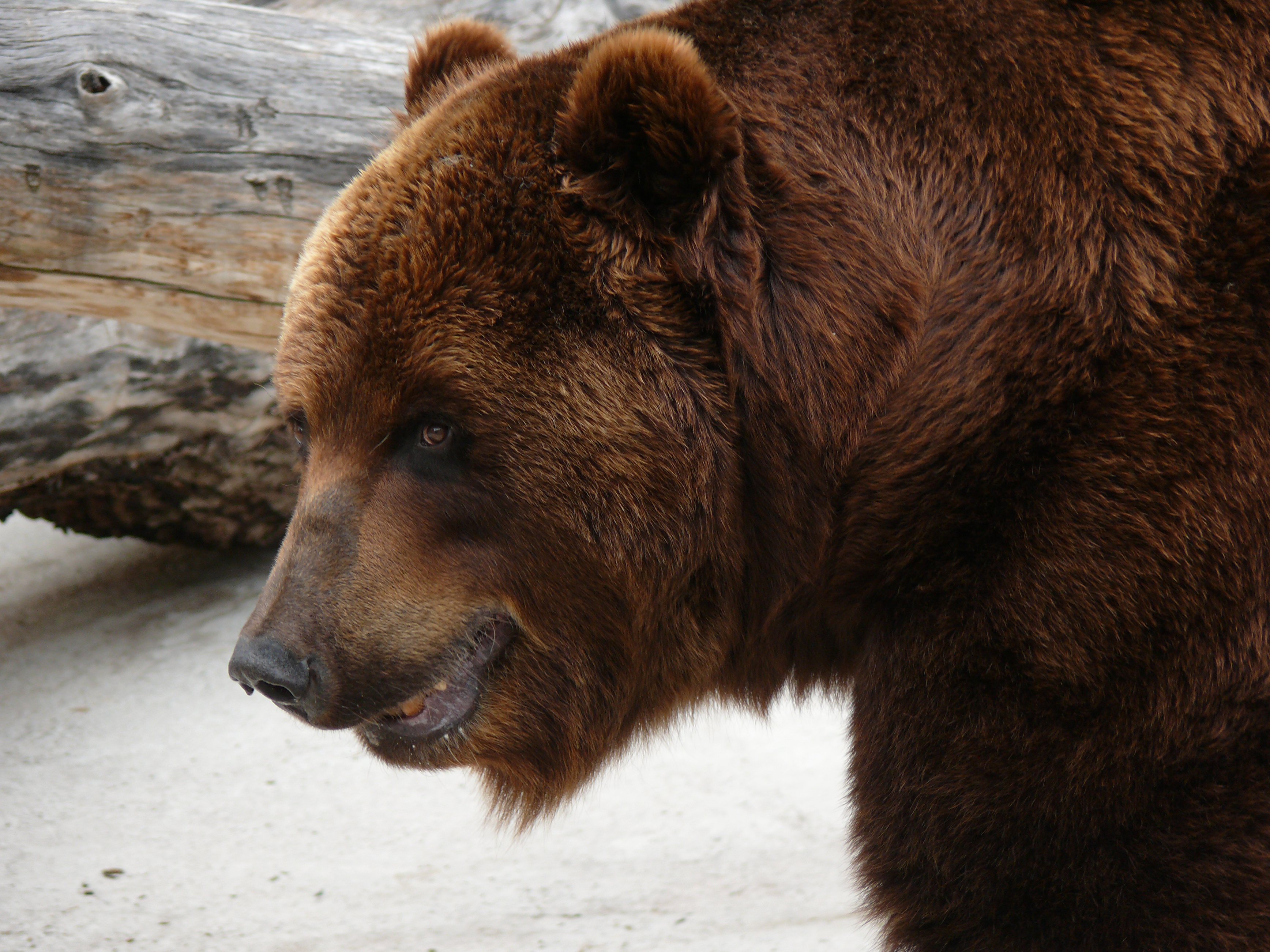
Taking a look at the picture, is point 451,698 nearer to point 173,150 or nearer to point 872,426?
point 872,426

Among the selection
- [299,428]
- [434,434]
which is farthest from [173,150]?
[434,434]

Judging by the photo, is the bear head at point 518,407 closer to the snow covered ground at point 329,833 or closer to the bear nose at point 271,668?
the bear nose at point 271,668

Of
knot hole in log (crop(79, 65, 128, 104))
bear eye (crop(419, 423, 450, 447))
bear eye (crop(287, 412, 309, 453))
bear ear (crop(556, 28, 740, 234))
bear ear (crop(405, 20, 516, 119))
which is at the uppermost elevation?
bear ear (crop(556, 28, 740, 234))

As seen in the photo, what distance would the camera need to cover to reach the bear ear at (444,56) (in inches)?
122

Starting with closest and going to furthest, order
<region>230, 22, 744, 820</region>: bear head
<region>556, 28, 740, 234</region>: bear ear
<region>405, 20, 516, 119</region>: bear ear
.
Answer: <region>556, 28, 740, 234</region>: bear ear → <region>230, 22, 744, 820</region>: bear head → <region>405, 20, 516, 119</region>: bear ear

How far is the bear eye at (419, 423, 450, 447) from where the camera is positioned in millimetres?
2457

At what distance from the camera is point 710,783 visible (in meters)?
4.71

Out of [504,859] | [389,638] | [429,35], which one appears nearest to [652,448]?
[389,638]

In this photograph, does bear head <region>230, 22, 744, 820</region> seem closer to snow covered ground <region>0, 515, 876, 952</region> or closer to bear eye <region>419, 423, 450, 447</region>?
bear eye <region>419, 423, 450, 447</region>

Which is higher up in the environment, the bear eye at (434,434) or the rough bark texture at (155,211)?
the bear eye at (434,434)

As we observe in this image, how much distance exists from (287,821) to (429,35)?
2845mm

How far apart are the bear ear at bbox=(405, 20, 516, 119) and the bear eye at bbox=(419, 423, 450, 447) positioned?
3.44 feet

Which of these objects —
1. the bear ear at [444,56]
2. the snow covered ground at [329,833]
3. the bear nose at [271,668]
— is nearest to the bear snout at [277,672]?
the bear nose at [271,668]

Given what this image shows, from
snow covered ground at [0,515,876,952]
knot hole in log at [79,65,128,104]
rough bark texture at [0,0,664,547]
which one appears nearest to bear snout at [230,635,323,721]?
snow covered ground at [0,515,876,952]
